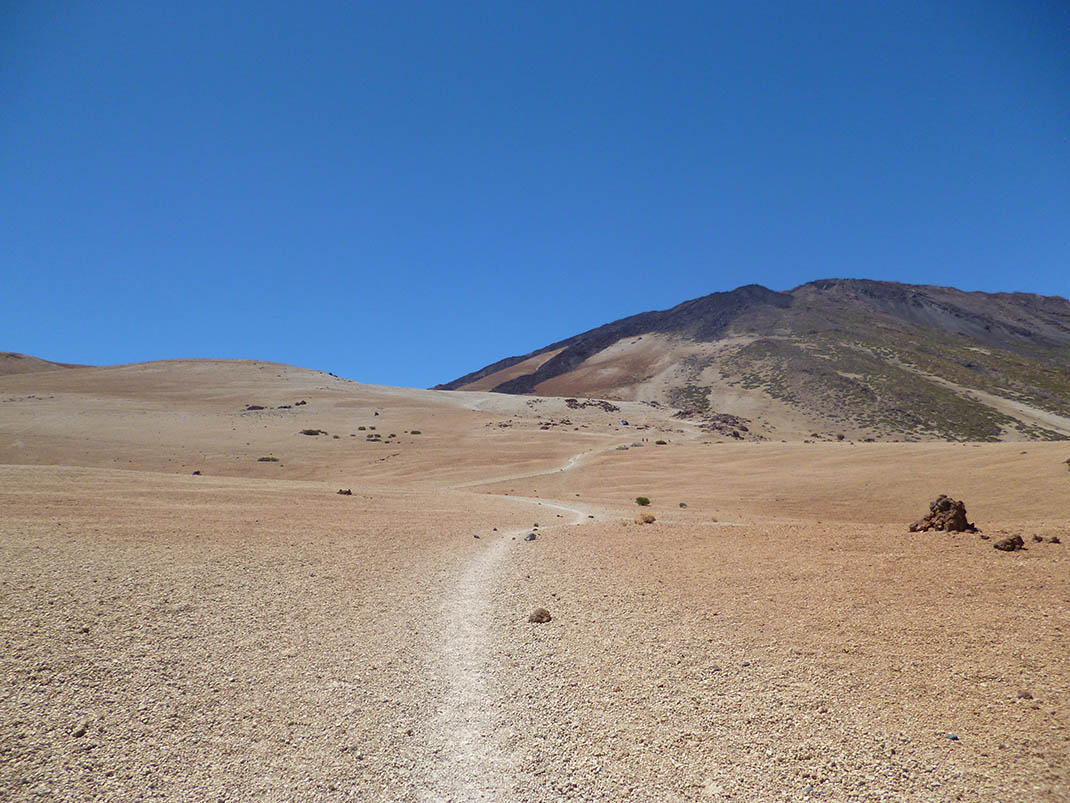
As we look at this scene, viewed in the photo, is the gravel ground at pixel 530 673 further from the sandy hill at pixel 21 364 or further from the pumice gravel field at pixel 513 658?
the sandy hill at pixel 21 364

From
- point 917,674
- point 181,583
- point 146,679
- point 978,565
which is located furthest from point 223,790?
point 978,565

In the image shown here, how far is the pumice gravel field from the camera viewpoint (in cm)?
442

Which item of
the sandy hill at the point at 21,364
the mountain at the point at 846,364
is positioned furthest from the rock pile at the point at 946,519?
the sandy hill at the point at 21,364

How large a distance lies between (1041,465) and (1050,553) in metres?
17.0

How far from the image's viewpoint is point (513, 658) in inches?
269

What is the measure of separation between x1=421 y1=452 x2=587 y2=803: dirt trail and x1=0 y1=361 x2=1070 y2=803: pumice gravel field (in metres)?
0.04

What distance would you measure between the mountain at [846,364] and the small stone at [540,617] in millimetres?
60896

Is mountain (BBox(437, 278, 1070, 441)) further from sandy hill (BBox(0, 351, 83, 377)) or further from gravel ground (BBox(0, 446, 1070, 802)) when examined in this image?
sandy hill (BBox(0, 351, 83, 377))

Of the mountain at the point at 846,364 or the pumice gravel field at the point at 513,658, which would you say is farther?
the mountain at the point at 846,364

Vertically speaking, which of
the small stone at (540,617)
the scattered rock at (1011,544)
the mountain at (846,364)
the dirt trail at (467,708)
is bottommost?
the dirt trail at (467,708)

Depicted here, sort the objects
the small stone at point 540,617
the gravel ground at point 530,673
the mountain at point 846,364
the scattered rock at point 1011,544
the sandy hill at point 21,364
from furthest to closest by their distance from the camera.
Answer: the sandy hill at point 21,364, the mountain at point 846,364, the scattered rock at point 1011,544, the small stone at point 540,617, the gravel ground at point 530,673

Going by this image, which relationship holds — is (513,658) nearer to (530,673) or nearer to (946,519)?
(530,673)

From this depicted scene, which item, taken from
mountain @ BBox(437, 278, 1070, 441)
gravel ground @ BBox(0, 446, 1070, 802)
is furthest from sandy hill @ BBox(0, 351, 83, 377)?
gravel ground @ BBox(0, 446, 1070, 802)

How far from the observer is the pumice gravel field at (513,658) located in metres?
4.42
